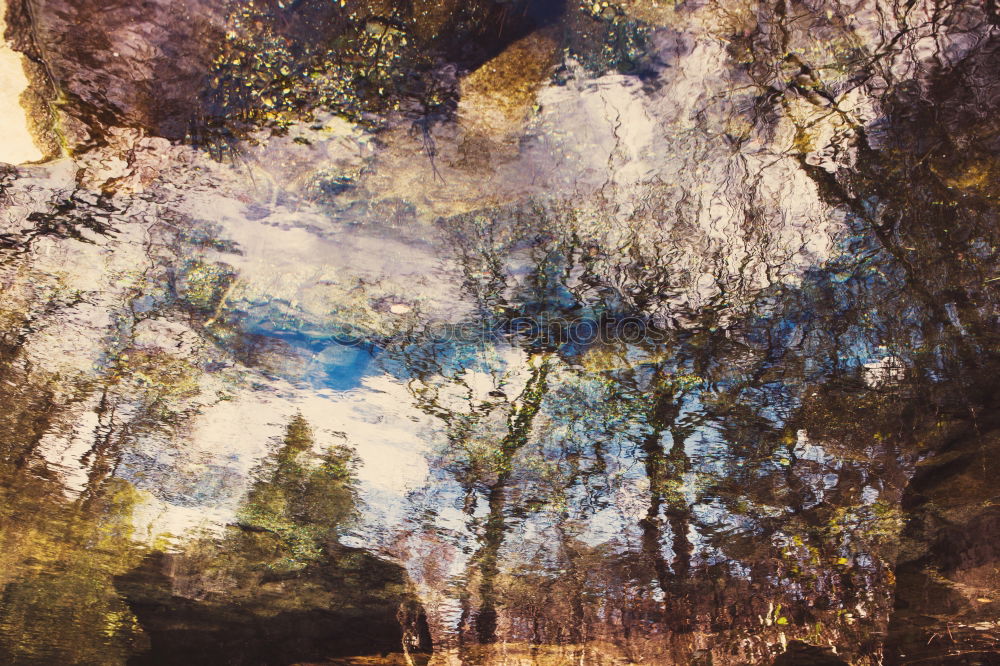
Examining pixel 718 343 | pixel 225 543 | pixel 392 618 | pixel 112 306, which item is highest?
pixel 112 306

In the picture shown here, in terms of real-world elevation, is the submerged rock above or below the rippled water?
below

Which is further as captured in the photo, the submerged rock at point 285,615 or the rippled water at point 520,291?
the submerged rock at point 285,615

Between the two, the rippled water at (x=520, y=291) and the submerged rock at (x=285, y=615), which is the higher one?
the rippled water at (x=520, y=291)

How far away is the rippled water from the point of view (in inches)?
134

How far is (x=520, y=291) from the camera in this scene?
498cm

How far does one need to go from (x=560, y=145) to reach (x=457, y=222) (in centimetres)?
102

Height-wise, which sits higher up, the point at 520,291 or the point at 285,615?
the point at 520,291

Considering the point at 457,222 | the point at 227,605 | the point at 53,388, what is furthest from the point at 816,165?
the point at 227,605

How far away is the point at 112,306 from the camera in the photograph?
5.56m

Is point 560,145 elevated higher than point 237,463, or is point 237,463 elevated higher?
point 560,145

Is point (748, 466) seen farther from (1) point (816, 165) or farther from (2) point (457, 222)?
(2) point (457, 222)

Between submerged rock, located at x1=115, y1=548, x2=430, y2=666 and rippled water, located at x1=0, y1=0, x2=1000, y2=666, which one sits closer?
rippled water, located at x1=0, y1=0, x2=1000, y2=666

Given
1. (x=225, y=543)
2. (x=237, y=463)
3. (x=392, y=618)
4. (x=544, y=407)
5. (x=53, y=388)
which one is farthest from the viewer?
(x=392, y=618)

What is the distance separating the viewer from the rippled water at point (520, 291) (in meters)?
3.40
